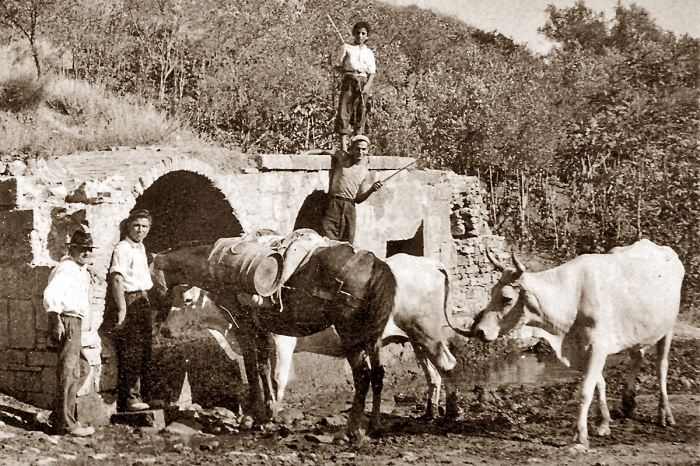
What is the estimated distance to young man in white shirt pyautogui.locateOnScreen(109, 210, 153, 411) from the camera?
31.0 feet

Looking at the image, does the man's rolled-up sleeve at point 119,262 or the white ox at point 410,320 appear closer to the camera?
the man's rolled-up sleeve at point 119,262

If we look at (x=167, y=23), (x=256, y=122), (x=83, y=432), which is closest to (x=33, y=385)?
(x=83, y=432)

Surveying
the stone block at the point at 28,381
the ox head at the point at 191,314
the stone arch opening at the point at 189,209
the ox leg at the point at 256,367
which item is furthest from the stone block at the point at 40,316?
the stone arch opening at the point at 189,209

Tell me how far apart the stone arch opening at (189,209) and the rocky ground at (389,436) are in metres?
2.36

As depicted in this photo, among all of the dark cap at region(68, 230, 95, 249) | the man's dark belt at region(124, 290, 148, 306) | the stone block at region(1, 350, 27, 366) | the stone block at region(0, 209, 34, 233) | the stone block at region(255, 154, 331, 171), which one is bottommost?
the stone block at region(1, 350, 27, 366)

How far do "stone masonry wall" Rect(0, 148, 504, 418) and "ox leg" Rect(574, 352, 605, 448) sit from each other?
487 cm

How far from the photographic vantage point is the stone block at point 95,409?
930 cm

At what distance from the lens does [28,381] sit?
9.68m

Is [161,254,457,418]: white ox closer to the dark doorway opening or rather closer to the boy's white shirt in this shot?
the boy's white shirt

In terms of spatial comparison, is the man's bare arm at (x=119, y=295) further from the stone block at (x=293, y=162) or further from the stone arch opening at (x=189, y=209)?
the stone block at (x=293, y=162)

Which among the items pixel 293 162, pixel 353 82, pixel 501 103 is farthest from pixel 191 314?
pixel 501 103

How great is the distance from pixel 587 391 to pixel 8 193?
21.1ft

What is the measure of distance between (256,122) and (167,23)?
3359 millimetres

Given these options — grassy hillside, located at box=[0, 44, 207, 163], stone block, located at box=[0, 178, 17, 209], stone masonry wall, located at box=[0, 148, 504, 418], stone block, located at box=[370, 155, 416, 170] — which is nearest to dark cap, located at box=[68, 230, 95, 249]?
stone masonry wall, located at box=[0, 148, 504, 418]
